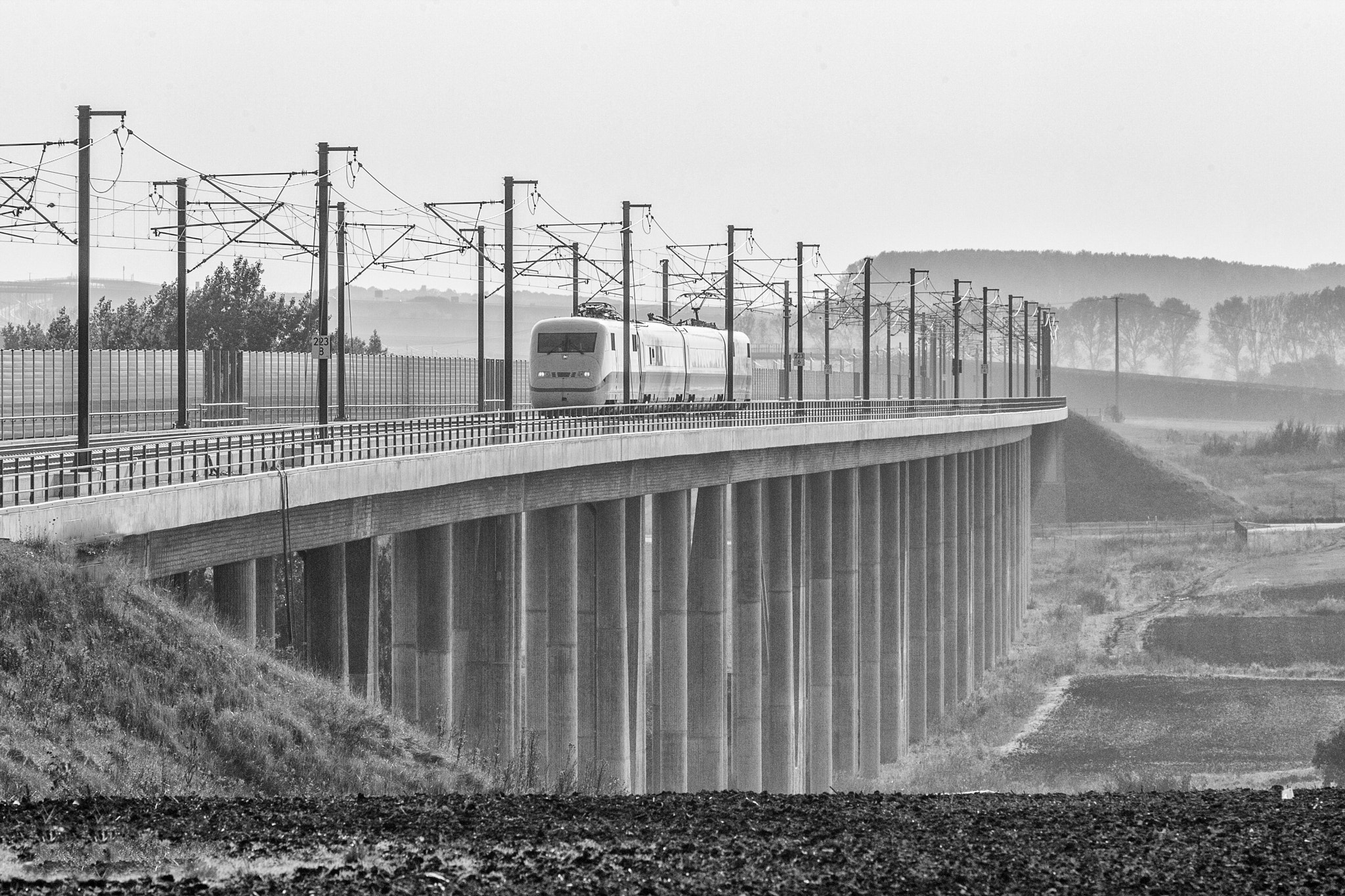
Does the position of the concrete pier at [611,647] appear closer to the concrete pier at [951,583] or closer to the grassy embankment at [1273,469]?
the concrete pier at [951,583]

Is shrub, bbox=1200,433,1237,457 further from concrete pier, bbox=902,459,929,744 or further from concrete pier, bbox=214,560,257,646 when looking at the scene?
concrete pier, bbox=214,560,257,646

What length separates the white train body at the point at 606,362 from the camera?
5719 centimetres

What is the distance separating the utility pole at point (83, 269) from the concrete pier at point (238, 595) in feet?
9.64

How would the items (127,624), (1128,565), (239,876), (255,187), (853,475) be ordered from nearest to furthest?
(239,876) → (127,624) → (255,187) → (853,475) → (1128,565)

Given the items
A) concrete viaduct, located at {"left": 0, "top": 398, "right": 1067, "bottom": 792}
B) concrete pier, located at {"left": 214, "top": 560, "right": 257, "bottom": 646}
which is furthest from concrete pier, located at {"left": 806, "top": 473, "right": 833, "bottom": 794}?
concrete pier, located at {"left": 214, "top": 560, "right": 257, "bottom": 646}

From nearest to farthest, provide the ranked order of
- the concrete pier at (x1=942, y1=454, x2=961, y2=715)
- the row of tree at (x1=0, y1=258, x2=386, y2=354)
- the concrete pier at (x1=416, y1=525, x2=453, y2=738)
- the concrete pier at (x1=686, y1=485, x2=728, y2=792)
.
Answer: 1. the concrete pier at (x1=416, y1=525, x2=453, y2=738)
2. the concrete pier at (x1=686, y1=485, x2=728, y2=792)
3. the concrete pier at (x1=942, y1=454, x2=961, y2=715)
4. the row of tree at (x1=0, y1=258, x2=386, y2=354)

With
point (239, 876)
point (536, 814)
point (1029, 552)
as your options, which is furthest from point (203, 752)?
point (1029, 552)

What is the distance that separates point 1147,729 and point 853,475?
13259 millimetres

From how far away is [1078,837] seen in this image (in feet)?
51.5

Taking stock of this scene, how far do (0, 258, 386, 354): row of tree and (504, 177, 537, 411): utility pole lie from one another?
150ft

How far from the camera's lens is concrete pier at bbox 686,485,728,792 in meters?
46.7

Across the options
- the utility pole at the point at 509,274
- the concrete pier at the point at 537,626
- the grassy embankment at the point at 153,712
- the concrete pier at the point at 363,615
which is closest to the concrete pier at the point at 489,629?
the concrete pier at the point at 537,626

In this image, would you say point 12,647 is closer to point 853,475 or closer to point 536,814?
point 536,814

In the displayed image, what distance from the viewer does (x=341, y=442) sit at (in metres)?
28.8
